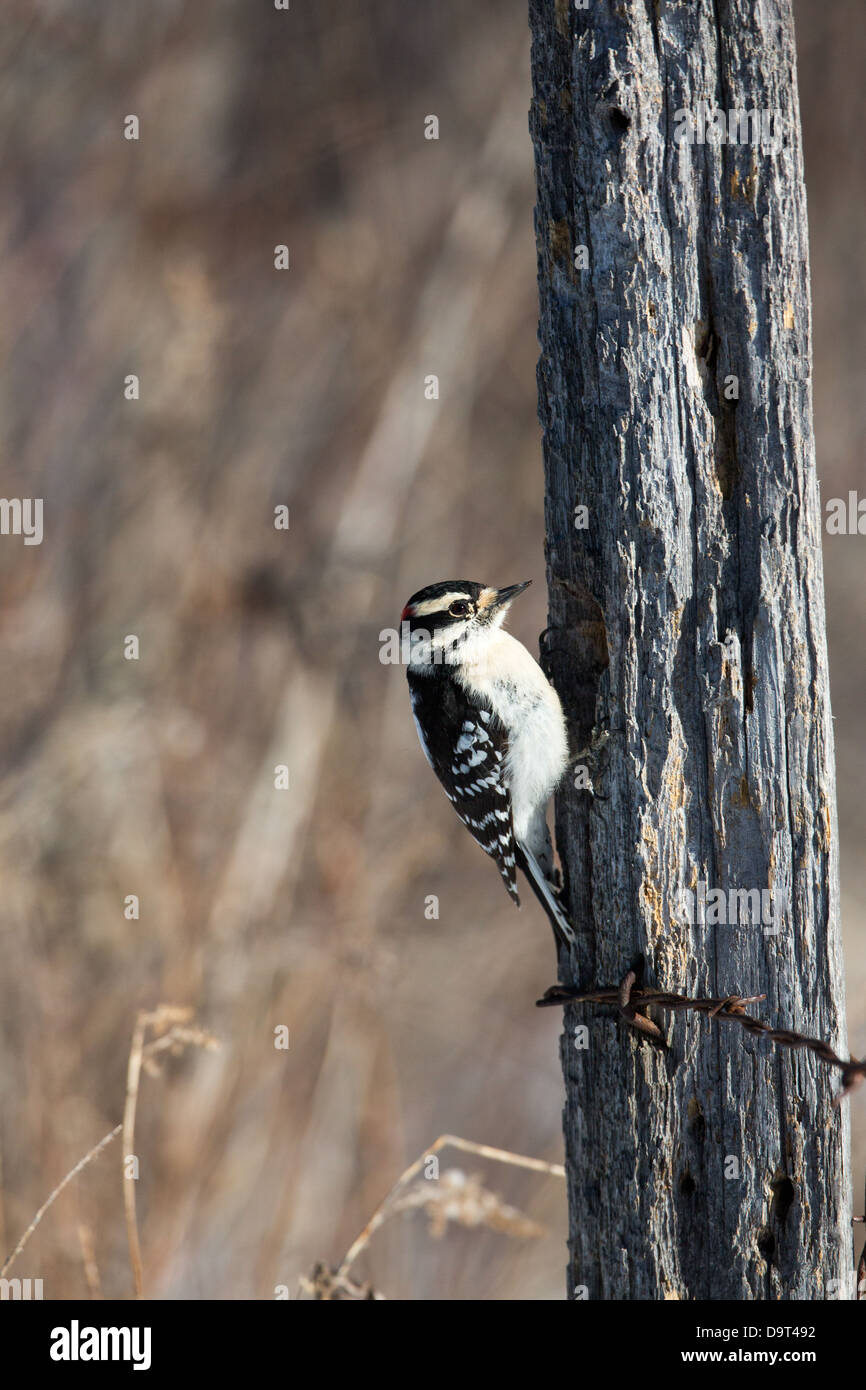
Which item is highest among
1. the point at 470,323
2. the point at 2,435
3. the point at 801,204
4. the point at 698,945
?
the point at 470,323

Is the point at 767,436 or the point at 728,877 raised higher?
the point at 767,436

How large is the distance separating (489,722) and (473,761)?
0.14 metres

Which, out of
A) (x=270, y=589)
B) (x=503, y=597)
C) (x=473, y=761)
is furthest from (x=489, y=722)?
(x=270, y=589)


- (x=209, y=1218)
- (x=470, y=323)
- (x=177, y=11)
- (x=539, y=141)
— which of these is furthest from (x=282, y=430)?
(x=209, y=1218)

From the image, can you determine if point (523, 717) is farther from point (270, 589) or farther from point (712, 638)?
point (270, 589)

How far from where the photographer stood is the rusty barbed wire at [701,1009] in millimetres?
2127

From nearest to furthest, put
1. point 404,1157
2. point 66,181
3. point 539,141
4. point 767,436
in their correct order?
point 767,436 < point 539,141 < point 404,1157 < point 66,181

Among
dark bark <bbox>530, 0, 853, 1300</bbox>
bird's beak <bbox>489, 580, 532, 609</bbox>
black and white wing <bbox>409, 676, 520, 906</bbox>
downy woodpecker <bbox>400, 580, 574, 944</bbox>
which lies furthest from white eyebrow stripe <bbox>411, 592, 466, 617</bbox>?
dark bark <bbox>530, 0, 853, 1300</bbox>

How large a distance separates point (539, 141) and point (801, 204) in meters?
0.61

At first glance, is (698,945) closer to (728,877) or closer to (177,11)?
(728,877)

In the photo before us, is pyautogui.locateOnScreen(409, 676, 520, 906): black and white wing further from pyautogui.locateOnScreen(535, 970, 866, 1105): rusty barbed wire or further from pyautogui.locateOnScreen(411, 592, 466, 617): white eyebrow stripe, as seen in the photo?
pyautogui.locateOnScreen(535, 970, 866, 1105): rusty barbed wire

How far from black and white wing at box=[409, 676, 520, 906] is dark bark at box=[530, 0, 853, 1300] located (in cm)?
105

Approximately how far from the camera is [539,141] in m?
2.47

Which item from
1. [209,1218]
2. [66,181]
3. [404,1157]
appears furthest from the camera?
→ [66,181]
